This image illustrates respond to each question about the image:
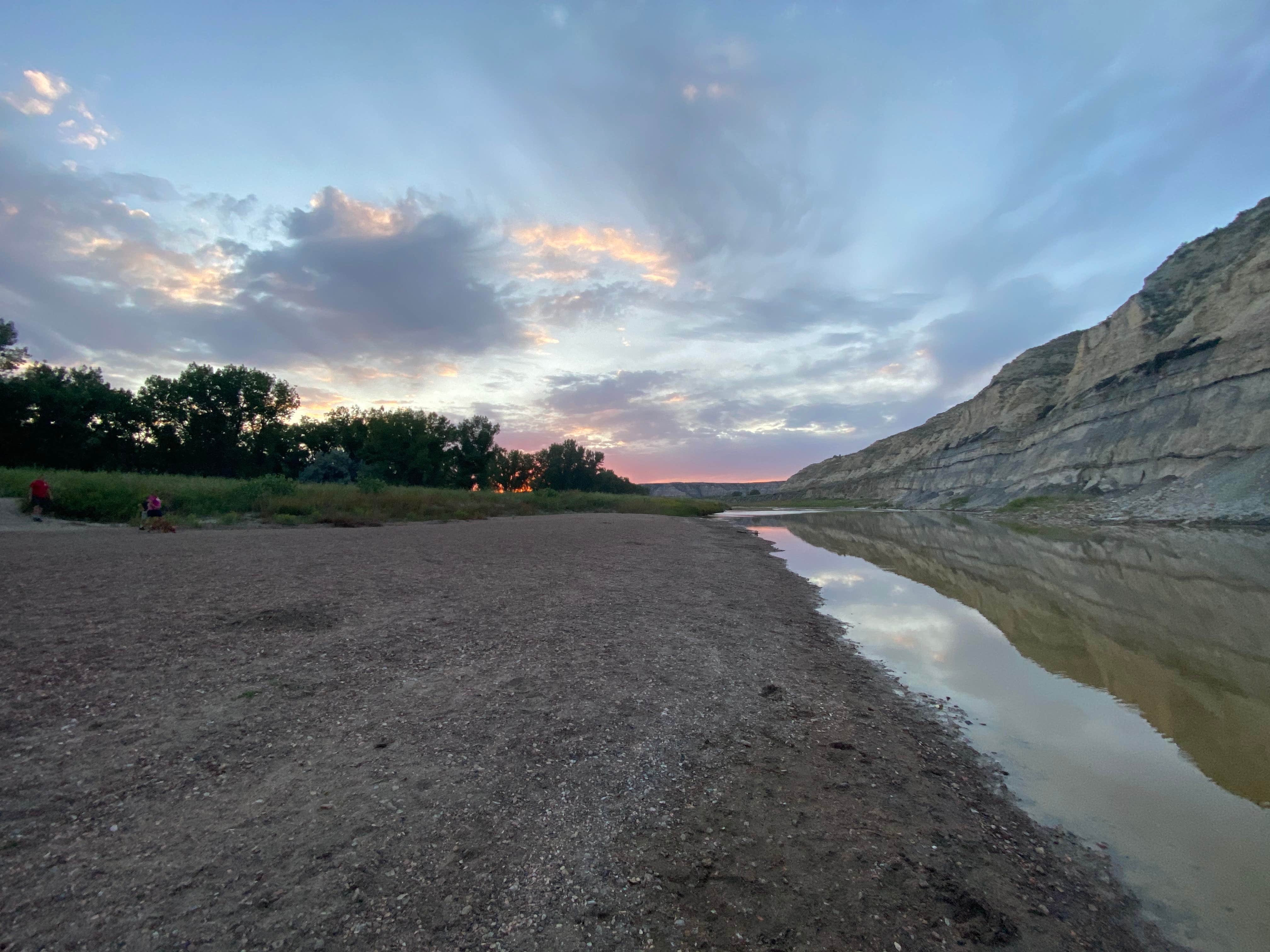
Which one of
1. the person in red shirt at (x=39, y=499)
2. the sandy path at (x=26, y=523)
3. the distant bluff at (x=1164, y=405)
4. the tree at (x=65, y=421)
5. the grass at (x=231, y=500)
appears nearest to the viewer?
the sandy path at (x=26, y=523)

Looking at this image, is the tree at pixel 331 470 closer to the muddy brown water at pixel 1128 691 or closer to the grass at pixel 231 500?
the grass at pixel 231 500

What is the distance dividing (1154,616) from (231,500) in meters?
30.6

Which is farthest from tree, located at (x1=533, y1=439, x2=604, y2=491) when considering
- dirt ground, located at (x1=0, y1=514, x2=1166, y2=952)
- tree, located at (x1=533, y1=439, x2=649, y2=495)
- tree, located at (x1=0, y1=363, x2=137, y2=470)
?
dirt ground, located at (x1=0, y1=514, x2=1166, y2=952)

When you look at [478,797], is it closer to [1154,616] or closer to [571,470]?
[1154,616]

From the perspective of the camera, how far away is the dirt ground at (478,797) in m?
2.67

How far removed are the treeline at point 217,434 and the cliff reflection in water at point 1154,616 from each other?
31.5 m

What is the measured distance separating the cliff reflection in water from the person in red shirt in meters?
27.1

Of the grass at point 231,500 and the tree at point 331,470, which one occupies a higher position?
the tree at point 331,470

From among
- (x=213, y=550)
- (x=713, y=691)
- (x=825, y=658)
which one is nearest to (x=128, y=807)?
(x=713, y=691)

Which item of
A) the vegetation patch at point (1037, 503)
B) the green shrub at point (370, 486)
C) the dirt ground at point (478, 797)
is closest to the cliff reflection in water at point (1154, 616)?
the dirt ground at point (478, 797)

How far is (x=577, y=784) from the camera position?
3.99 metres

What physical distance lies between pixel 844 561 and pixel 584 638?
50.5ft

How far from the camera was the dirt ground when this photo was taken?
8.75 ft

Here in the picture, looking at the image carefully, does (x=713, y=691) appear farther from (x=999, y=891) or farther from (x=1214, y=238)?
(x=1214, y=238)
